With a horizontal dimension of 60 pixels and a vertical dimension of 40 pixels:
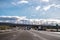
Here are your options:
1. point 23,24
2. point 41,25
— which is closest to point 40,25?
point 41,25

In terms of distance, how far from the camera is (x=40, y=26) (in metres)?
175

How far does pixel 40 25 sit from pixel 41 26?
11.8 feet

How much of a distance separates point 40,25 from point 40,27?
357cm

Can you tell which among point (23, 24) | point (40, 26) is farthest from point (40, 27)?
point (23, 24)

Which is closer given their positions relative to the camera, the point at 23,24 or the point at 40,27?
the point at 23,24

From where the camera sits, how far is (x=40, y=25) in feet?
567

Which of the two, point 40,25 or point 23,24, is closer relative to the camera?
point 23,24

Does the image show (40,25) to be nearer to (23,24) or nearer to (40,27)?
(40,27)

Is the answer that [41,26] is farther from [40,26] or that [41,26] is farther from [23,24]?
[23,24]

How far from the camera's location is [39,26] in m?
175

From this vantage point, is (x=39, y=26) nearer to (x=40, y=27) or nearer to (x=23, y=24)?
(x=40, y=27)

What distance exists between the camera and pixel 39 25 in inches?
6836

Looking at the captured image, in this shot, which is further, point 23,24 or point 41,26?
point 41,26

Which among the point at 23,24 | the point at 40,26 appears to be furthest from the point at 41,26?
the point at 23,24
